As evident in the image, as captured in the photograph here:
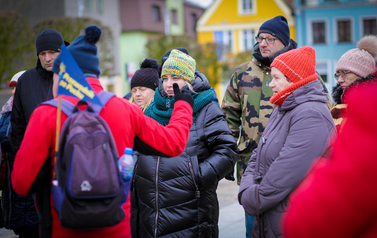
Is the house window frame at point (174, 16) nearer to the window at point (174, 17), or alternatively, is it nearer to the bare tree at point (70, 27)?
the window at point (174, 17)

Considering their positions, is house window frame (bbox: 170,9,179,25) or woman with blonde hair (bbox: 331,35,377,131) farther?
house window frame (bbox: 170,9,179,25)

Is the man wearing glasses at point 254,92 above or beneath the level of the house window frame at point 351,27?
beneath

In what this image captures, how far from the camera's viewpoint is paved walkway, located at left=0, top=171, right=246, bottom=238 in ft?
17.7

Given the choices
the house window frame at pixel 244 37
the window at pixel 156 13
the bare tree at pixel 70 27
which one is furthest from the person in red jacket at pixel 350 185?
the window at pixel 156 13

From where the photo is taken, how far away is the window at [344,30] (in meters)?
35.2

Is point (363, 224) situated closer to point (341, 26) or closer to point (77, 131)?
point (77, 131)

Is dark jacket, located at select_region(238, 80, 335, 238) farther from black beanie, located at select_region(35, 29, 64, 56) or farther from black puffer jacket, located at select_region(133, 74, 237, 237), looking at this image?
black beanie, located at select_region(35, 29, 64, 56)

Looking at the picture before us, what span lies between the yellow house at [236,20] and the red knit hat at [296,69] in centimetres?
3414

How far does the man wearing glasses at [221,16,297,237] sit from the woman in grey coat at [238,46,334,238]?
1.11 m

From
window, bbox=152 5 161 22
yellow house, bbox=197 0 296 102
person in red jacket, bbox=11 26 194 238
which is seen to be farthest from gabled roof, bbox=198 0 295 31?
person in red jacket, bbox=11 26 194 238

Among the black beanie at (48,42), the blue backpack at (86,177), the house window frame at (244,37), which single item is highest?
the house window frame at (244,37)

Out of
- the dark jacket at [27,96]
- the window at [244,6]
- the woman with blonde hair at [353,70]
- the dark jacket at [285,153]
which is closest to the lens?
the dark jacket at [285,153]

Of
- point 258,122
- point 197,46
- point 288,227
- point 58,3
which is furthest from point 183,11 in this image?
point 288,227

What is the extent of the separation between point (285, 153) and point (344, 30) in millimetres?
35855
